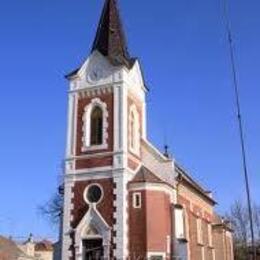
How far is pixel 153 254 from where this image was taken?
3494 centimetres

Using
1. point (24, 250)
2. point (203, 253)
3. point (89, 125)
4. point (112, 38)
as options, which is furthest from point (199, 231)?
point (24, 250)

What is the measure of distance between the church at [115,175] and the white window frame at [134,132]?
0.08 m

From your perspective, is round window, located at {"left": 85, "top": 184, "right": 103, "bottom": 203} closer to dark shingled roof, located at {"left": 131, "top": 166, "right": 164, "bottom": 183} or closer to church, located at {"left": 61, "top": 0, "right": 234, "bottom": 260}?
church, located at {"left": 61, "top": 0, "right": 234, "bottom": 260}

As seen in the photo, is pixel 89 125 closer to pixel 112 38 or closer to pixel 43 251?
pixel 112 38

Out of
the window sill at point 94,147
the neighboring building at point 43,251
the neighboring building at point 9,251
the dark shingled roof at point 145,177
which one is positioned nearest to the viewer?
the dark shingled roof at point 145,177

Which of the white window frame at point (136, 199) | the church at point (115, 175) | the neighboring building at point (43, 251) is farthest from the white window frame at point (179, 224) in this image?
the neighboring building at point (43, 251)

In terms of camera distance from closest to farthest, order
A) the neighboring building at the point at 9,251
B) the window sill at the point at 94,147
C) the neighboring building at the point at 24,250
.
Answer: the window sill at the point at 94,147
the neighboring building at the point at 9,251
the neighboring building at the point at 24,250

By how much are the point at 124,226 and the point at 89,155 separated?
6013 millimetres

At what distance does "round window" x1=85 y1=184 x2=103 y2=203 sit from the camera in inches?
1452

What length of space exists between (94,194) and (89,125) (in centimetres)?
536

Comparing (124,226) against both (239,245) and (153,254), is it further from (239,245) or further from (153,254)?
(239,245)

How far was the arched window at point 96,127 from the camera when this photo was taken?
3866cm

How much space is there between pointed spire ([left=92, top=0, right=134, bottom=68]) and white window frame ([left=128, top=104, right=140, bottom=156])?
361cm

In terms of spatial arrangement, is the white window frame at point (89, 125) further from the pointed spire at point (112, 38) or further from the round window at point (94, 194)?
the pointed spire at point (112, 38)
